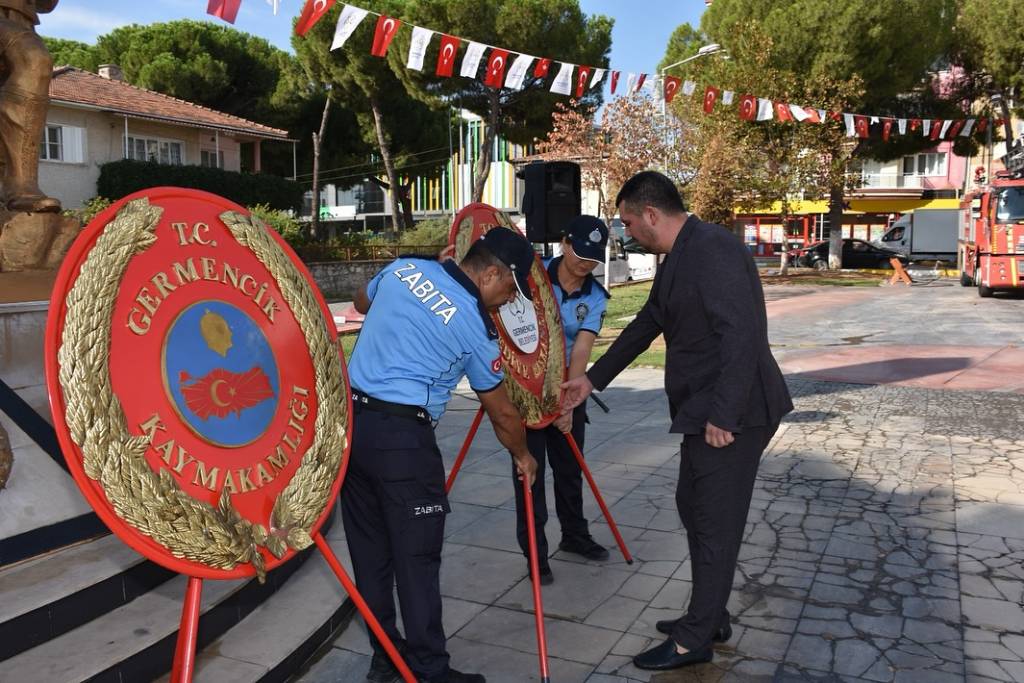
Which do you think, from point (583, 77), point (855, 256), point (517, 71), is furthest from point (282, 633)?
point (855, 256)

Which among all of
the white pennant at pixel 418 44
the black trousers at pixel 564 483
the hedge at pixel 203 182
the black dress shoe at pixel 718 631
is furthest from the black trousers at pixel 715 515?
the hedge at pixel 203 182

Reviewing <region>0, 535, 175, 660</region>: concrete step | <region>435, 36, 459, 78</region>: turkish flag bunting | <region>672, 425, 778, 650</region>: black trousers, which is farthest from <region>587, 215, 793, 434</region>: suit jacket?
<region>435, 36, 459, 78</region>: turkish flag bunting

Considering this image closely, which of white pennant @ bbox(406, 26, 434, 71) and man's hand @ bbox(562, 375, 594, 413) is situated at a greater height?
white pennant @ bbox(406, 26, 434, 71)

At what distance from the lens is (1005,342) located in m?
12.5

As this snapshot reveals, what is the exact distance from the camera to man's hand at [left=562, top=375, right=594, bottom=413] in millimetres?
3936

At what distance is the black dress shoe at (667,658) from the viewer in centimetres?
332

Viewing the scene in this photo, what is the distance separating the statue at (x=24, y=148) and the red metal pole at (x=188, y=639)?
8.49 feet

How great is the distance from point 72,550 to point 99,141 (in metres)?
25.7

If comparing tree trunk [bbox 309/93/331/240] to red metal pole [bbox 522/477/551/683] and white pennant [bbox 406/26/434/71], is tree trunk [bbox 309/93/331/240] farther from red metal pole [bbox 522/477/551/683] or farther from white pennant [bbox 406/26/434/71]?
red metal pole [bbox 522/477/551/683]

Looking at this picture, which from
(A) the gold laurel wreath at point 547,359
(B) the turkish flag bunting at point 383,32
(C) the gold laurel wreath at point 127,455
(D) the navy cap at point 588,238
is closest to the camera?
(C) the gold laurel wreath at point 127,455

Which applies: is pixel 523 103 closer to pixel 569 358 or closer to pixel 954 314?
pixel 954 314

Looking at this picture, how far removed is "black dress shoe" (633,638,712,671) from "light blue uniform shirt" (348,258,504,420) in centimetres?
129

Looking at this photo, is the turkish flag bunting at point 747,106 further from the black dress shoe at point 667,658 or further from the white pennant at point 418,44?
the black dress shoe at point 667,658

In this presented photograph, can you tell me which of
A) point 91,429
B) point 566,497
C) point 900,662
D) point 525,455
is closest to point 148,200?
point 91,429
